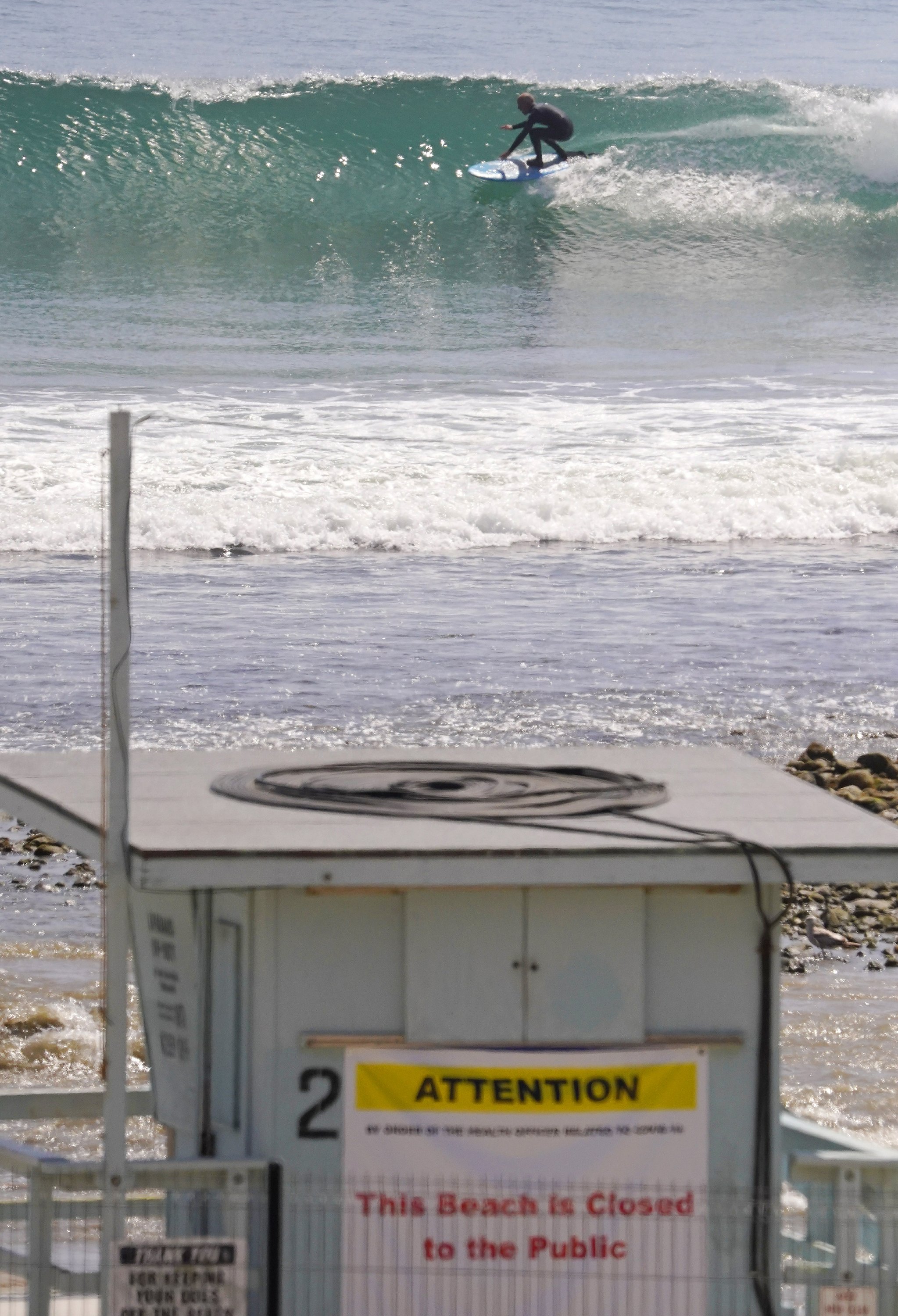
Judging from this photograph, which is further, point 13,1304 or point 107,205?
point 107,205

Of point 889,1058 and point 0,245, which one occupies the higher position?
point 0,245

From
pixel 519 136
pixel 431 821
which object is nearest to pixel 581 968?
pixel 431 821

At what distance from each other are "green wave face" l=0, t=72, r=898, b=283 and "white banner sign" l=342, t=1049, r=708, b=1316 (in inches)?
1351

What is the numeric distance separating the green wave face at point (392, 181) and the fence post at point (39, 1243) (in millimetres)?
34251

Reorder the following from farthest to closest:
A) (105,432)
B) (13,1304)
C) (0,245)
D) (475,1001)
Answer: (0,245) < (105,432) < (13,1304) < (475,1001)

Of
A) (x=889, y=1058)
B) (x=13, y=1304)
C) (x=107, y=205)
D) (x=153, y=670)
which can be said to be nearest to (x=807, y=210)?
(x=107, y=205)

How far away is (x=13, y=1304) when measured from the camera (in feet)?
14.6

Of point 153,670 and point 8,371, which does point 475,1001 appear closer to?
point 153,670

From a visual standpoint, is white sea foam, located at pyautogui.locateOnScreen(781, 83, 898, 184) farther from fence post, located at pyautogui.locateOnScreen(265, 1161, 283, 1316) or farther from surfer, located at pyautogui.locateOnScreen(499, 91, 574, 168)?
fence post, located at pyautogui.locateOnScreen(265, 1161, 283, 1316)

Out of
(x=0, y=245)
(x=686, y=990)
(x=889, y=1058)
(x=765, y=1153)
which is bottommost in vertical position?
(x=889, y=1058)

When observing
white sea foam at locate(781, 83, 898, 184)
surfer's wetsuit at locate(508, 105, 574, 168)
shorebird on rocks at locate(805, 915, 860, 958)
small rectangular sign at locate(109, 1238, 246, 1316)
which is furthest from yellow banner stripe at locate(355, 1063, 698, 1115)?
white sea foam at locate(781, 83, 898, 184)

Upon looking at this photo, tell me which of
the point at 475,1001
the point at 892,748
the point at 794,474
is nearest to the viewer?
the point at 475,1001

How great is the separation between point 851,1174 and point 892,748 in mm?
8481

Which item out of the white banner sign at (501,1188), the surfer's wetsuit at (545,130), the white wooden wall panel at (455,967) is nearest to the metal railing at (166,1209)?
the white banner sign at (501,1188)
